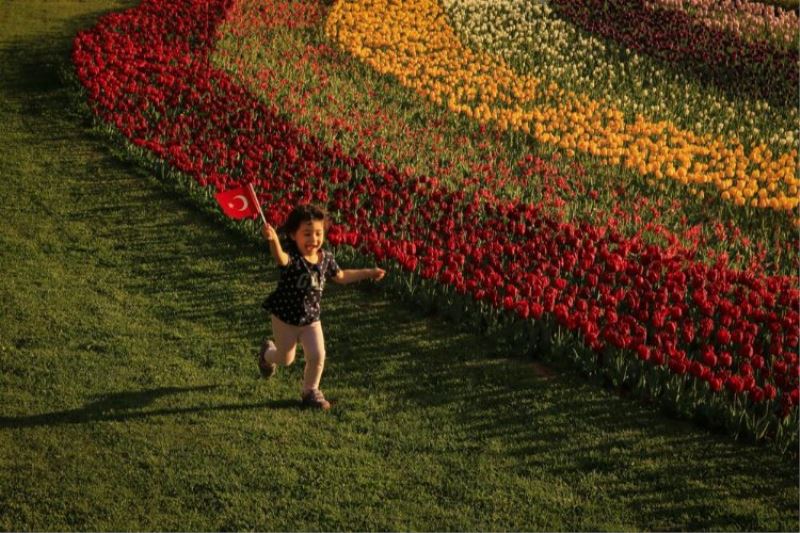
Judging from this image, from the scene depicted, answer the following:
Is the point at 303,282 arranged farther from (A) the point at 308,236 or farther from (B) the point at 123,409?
(B) the point at 123,409

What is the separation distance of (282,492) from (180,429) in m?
1.02

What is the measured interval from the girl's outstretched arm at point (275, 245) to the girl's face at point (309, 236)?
12 cm

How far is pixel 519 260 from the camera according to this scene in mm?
8922

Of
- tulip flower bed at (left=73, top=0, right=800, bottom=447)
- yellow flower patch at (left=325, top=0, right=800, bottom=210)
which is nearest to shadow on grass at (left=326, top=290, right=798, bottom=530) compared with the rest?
tulip flower bed at (left=73, top=0, right=800, bottom=447)

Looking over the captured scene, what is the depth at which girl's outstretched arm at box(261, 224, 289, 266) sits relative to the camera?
5988 mm

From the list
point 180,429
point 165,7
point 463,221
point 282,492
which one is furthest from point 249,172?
point 165,7

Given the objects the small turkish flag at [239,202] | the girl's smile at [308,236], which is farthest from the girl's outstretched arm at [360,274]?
the small turkish flag at [239,202]

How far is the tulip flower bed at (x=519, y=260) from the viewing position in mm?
7125

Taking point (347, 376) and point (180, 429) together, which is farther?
point (347, 376)

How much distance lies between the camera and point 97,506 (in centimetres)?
570

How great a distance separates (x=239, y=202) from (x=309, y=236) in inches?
20.4

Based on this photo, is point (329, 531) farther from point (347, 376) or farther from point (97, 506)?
point (347, 376)

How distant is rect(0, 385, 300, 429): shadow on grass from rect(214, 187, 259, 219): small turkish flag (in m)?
1.39

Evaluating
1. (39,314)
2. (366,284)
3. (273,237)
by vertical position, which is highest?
(273,237)
